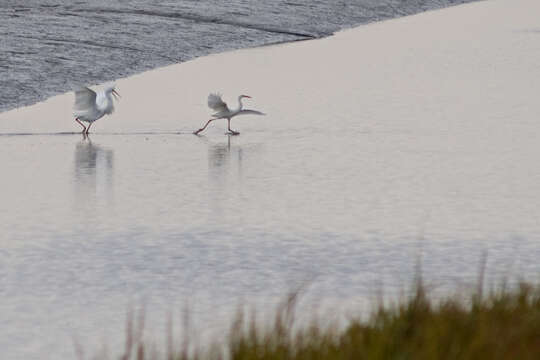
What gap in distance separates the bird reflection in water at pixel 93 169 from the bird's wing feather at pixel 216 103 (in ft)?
3.72

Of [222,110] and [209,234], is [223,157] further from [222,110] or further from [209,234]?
[209,234]

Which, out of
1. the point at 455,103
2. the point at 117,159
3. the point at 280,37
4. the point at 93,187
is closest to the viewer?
the point at 93,187

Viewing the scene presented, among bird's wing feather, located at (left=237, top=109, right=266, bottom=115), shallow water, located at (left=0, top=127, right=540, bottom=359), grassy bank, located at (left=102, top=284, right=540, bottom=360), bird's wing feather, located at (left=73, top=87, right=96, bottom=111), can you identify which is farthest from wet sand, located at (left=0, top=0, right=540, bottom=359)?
grassy bank, located at (left=102, top=284, right=540, bottom=360)

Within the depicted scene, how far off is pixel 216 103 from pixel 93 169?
7.34 ft

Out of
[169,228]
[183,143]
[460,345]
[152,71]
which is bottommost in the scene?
[460,345]

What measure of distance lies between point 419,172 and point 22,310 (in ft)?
14.9

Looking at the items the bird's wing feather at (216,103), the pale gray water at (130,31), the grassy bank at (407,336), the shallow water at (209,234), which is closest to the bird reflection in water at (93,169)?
the shallow water at (209,234)

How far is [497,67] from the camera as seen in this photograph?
57.1 ft

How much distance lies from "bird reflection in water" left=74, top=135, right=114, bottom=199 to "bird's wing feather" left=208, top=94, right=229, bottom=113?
1.14 metres

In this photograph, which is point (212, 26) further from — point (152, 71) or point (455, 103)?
point (455, 103)

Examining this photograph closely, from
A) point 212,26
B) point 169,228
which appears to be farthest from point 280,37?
point 169,228

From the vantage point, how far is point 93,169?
11172 millimetres

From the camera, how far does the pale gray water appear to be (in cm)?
1664

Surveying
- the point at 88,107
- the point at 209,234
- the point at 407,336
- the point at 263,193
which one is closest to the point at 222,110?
the point at 88,107
